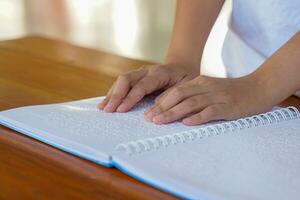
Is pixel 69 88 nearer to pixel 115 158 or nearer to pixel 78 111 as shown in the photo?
pixel 78 111

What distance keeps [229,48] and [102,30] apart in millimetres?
3990

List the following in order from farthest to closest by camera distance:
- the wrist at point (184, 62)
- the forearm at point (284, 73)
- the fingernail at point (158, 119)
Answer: the wrist at point (184, 62) < the forearm at point (284, 73) < the fingernail at point (158, 119)

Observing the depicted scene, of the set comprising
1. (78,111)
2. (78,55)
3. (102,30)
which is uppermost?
(78,111)

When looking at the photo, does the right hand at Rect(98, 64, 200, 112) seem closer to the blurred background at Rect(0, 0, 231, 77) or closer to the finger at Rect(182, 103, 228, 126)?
the finger at Rect(182, 103, 228, 126)

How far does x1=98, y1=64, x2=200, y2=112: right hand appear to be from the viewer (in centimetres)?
105

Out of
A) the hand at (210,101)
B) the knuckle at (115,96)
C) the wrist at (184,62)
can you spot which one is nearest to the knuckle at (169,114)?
the hand at (210,101)

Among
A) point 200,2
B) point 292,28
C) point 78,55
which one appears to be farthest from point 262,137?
point 78,55

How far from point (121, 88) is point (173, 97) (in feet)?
0.38

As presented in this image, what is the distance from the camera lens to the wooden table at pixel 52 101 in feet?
2.47

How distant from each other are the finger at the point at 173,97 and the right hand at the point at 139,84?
0.19 ft

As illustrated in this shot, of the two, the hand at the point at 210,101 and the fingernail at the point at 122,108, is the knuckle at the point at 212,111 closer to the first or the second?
the hand at the point at 210,101

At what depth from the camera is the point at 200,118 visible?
984 mm

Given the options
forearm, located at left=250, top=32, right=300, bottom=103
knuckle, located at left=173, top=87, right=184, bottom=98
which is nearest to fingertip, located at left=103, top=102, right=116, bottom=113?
knuckle, located at left=173, top=87, right=184, bottom=98

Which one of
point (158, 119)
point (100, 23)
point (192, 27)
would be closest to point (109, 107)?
point (158, 119)
